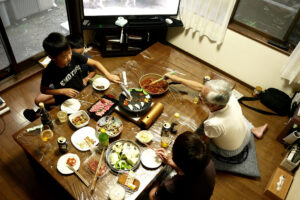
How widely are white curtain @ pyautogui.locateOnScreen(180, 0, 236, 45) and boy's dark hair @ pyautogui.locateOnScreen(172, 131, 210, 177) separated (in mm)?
2540

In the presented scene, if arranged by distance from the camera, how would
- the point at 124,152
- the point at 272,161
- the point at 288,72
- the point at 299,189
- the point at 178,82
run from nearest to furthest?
the point at 124,152, the point at 299,189, the point at 178,82, the point at 272,161, the point at 288,72

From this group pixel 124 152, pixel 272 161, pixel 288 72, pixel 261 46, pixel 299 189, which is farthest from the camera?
pixel 261 46

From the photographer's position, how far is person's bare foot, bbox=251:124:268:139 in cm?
298

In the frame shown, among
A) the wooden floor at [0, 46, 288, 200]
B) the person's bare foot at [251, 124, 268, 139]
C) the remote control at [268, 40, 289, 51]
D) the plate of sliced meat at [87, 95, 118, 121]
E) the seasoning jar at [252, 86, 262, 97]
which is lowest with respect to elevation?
the wooden floor at [0, 46, 288, 200]

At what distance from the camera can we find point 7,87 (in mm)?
3230

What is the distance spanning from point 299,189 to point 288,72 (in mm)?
1613

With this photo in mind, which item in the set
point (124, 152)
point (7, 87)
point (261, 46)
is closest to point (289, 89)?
point (261, 46)

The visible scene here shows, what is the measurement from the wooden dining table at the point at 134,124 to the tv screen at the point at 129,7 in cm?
94

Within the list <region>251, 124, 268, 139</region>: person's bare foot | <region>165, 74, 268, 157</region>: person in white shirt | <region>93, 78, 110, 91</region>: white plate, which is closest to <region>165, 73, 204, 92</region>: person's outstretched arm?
<region>165, 74, 268, 157</region>: person in white shirt

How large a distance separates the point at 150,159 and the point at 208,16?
103 inches

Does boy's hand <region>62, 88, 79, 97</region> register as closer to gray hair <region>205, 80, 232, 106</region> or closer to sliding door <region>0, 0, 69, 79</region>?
gray hair <region>205, 80, 232, 106</region>

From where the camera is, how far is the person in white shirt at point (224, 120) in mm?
1949

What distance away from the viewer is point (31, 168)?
8.14 ft

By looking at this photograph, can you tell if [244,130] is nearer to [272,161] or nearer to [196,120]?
[196,120]
